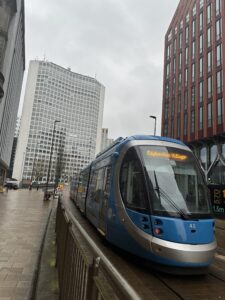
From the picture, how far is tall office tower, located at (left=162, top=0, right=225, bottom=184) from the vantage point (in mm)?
35844

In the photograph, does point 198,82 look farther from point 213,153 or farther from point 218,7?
point 213,153

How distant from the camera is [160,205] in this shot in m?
6.31

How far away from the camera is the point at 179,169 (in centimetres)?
710

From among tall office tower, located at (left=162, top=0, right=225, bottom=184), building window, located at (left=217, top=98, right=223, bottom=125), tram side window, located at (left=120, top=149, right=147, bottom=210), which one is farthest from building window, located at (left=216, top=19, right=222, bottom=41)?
tram side window, located at (left=120, top=149, right=147, bottom=210)

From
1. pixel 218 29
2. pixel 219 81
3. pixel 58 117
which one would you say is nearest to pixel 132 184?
pixel 219 81

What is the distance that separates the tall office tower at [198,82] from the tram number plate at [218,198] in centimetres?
1574

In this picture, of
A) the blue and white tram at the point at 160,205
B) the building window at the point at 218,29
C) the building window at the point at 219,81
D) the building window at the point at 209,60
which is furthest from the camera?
the building window at the point at 209,60

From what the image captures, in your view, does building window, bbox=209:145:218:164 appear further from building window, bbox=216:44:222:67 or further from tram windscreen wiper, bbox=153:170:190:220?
tram windscreen wiper, bbox=153:170:190:220

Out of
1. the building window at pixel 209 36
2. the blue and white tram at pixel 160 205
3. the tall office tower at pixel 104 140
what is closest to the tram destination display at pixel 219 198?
the blue and white tram at pixel 160 205

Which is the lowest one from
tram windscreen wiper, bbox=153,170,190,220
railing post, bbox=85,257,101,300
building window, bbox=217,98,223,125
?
railing post, bbox=85,257,101,300

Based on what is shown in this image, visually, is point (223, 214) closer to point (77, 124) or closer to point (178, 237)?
point (178, 237)

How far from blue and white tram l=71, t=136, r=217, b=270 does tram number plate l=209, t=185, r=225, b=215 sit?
11969mm

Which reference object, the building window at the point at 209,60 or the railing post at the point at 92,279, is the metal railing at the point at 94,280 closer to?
the railing post at the point at 92,279

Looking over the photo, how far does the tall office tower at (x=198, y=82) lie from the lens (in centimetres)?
3584
